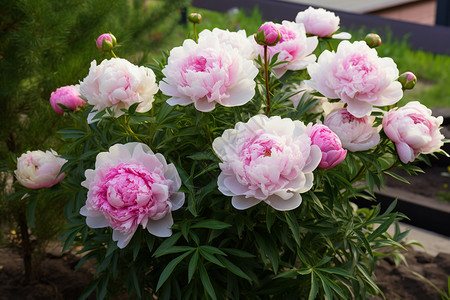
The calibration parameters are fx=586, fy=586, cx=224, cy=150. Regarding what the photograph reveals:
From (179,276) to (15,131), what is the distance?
87cm

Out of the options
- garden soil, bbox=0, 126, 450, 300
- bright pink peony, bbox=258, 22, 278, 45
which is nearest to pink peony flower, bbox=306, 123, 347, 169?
bright pink peony, bbox=258, 22, 278, 45

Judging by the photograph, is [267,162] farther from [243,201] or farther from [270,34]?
[270,34]

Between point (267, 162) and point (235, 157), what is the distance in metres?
0.08

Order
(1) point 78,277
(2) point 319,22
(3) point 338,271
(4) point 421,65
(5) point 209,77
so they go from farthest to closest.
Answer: (4) point 421,65 < (1) point 78,277 < (2) point 319,22 < (3) point 338,271 < (5) point 209,77

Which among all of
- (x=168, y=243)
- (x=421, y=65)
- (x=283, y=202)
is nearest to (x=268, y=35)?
(x=283, y=202)

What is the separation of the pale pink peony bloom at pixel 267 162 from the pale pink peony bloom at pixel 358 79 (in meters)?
0.18

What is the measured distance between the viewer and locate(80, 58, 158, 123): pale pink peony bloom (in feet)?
4.24

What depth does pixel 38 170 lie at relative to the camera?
4.95 feet

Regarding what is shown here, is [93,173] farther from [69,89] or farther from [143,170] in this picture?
[69,89]

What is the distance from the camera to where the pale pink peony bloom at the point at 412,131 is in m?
1.32

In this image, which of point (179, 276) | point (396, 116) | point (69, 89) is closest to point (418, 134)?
point (396, 116)

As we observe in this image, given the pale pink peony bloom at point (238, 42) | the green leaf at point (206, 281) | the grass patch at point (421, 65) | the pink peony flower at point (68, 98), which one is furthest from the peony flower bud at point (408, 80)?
the grass patch at point (421, 65)

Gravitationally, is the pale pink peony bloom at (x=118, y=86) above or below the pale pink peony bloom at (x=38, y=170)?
above

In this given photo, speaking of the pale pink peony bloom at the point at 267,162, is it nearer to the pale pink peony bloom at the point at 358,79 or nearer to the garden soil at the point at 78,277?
the pale pink peony bloom at the point at 358,79
